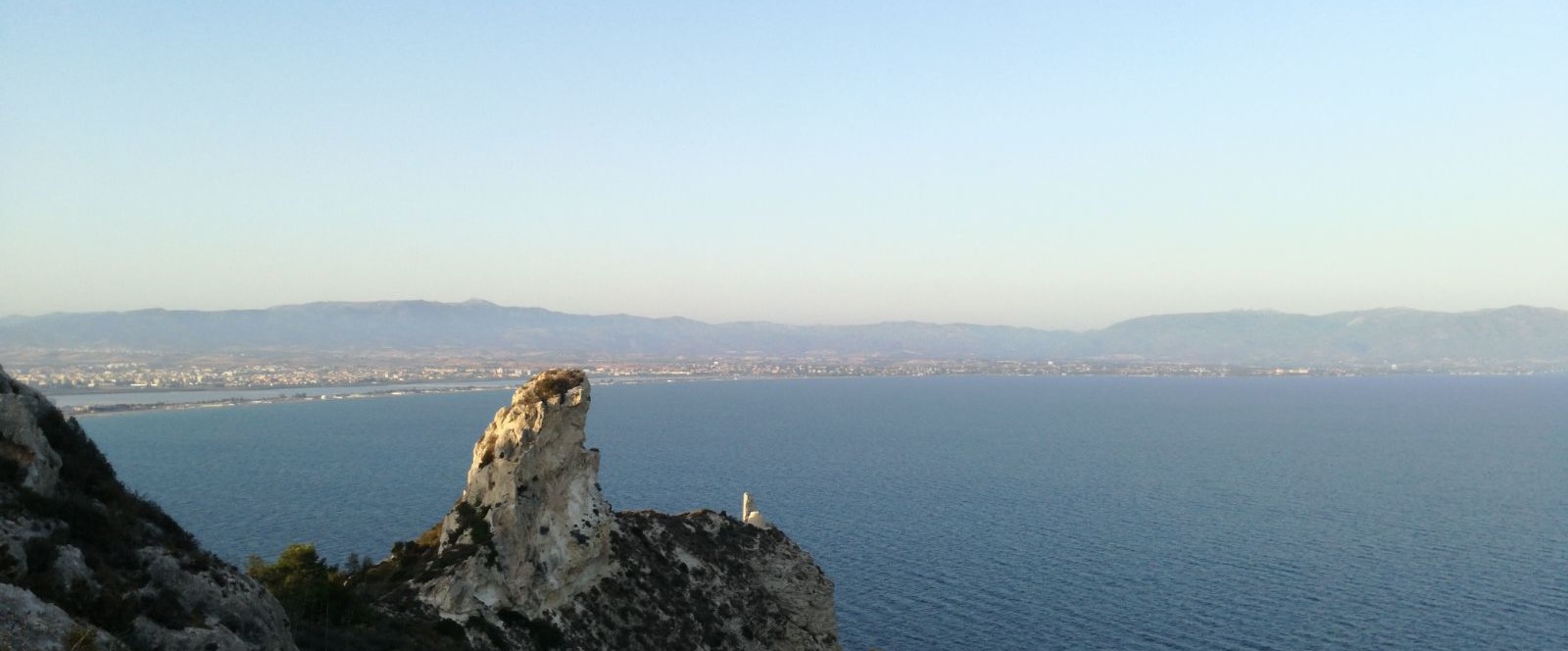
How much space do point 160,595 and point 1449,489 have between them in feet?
477

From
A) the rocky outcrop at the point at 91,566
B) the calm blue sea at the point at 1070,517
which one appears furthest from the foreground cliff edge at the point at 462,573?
the calm blue sea at the point at 1070,517

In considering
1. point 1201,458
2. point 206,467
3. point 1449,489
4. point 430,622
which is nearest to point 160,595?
point 430,622

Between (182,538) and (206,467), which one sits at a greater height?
(182,538)

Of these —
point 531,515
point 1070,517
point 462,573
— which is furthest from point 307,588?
point 1070,517

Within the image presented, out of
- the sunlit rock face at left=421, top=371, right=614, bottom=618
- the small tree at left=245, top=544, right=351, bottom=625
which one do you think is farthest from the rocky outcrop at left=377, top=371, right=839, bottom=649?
the small tree at left=245, top=544, right=351, bottom=625

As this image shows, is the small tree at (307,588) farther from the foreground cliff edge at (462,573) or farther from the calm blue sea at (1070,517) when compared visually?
the calm blue sea at (1070,517)

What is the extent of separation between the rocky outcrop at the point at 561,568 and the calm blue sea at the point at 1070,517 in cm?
1630

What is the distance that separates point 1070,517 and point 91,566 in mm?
102142

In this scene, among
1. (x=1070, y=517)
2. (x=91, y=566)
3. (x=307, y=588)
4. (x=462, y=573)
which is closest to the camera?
(x=91, y=566)

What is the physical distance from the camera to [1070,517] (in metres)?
111

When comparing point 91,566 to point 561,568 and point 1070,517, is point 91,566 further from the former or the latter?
point 1070,517

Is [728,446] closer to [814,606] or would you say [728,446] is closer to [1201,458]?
[1201,458]

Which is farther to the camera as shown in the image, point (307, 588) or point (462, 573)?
point (462, 573)

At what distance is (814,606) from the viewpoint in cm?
6056
